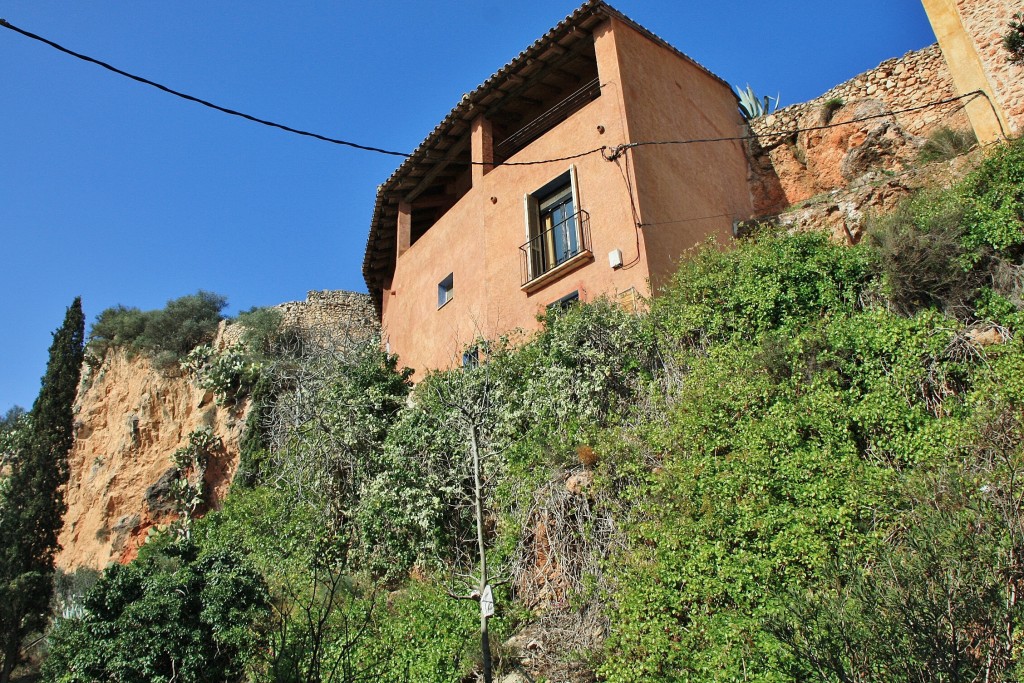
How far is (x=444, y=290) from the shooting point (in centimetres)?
1742

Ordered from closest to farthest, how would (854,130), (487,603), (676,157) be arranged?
(487,603), (676,157), (854,130)

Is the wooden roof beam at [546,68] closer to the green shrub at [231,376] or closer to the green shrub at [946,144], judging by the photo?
the green shrub at [946,144]

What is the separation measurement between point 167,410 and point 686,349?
17.4 meters

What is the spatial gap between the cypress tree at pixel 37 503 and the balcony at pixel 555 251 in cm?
1168

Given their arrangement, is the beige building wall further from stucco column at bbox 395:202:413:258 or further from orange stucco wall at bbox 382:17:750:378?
stucco column at bbox 395:202:413:258

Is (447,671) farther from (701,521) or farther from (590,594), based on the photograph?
(701,521)

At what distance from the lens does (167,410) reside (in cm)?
2209

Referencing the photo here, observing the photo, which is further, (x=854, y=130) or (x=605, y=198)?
(x=854, y=130)

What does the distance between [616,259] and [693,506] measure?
5784mm

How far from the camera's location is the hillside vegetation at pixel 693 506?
18.9 feet

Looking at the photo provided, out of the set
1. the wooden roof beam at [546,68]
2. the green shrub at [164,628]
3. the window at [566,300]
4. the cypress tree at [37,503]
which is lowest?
the green shrub at [164,628]

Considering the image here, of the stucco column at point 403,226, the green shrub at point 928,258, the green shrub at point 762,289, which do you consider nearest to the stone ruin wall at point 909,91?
the green shrub at point 928,258

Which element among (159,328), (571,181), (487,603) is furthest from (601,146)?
(159,328)

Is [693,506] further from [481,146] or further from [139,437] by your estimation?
[139,437]
